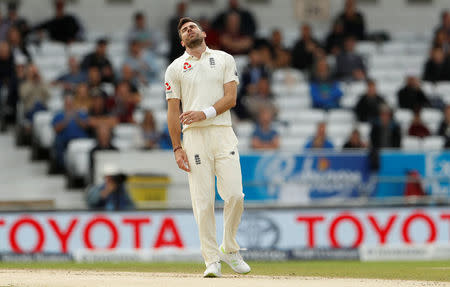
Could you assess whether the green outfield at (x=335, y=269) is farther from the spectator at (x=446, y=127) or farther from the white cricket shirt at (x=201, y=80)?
the spectator at (x=446, y=127)

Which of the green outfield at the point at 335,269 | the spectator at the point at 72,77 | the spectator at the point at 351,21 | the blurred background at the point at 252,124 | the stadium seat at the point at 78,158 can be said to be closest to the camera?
the green outfield at the point at 335,269

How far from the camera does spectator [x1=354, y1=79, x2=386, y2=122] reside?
1816cm

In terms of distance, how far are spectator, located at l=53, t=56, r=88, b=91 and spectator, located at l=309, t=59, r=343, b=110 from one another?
13.4ft

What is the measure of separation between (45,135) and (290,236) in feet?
16.4

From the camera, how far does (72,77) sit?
18422 mm

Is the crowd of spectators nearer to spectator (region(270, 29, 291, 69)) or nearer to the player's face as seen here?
spectator (region(270, 29, 291, 69))

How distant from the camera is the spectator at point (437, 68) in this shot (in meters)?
19.9

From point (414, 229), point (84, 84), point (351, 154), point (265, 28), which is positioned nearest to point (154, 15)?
point (265, 28)

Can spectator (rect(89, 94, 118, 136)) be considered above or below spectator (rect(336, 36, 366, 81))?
below

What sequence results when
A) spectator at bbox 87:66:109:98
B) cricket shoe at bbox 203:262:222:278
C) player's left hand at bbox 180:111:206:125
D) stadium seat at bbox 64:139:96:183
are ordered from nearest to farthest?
player's left hand at bbox 180:111:206:125 < cricket shoe at bbox 203:262:222:278 < stadium seat at bbox 64:139:96:183 < spectator at bbox 87:66:109:98

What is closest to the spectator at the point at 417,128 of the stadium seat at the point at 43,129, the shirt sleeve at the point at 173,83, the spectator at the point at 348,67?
the spectator at the point at 348,67

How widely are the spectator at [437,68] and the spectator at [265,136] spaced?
4.32m

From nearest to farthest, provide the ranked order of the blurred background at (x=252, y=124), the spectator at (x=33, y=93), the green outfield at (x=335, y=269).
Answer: the green outfield at (x=335, y=269) < the blurred background at (x=252, y=124) < the spectator at (x=33, y=93)

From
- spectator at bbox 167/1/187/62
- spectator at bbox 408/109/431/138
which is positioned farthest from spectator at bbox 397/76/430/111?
spectator at bbox 167/1/187/62
